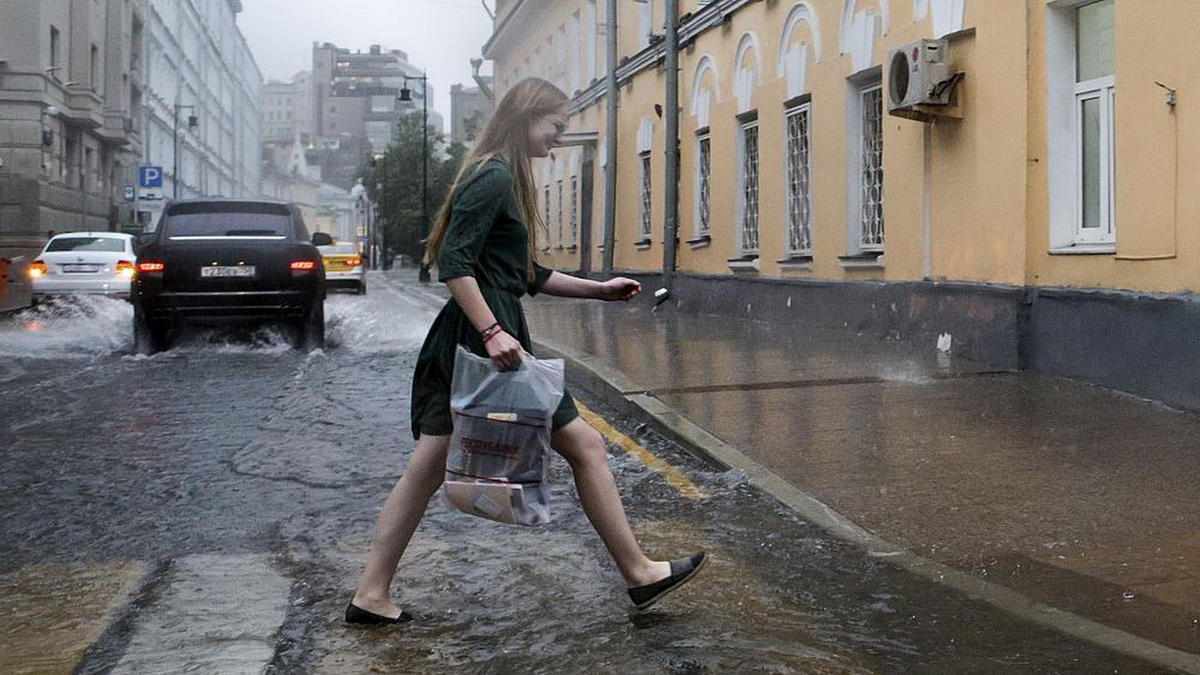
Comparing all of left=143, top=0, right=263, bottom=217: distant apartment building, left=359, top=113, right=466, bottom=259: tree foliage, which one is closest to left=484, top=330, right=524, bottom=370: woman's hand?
left=359, top=113, right=466, bottom=259: tree foliage

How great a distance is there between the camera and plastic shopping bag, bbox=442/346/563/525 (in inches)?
152

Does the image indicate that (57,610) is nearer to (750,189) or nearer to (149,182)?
(750,189)

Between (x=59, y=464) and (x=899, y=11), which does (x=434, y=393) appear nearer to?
(x=59, y=464)

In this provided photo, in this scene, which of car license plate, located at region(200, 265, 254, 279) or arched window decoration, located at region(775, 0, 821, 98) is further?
arched window decoration, located at region(775, 0, 821, 98)

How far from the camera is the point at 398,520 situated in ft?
13.5

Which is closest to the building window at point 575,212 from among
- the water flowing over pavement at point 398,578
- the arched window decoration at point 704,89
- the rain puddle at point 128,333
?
the rain puddle at point 128,333

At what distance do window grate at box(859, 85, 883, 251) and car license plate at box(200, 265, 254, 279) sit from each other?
6131 millimetres

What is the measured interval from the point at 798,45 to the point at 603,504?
39.2 ft

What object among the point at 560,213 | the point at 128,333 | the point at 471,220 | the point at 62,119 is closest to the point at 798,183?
the point at 128,333

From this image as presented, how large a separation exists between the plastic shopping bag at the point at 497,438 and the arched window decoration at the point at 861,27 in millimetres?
9667

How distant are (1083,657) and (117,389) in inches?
327

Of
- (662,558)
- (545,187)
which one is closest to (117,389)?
(662,558)

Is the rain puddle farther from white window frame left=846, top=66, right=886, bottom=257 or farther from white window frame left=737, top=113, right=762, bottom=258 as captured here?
white window frame left=846, top=66, right=886, bottom=257

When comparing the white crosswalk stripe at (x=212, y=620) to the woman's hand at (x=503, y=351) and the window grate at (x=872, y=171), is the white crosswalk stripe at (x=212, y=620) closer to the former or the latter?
the woman's hand at (x=503, y=351)
